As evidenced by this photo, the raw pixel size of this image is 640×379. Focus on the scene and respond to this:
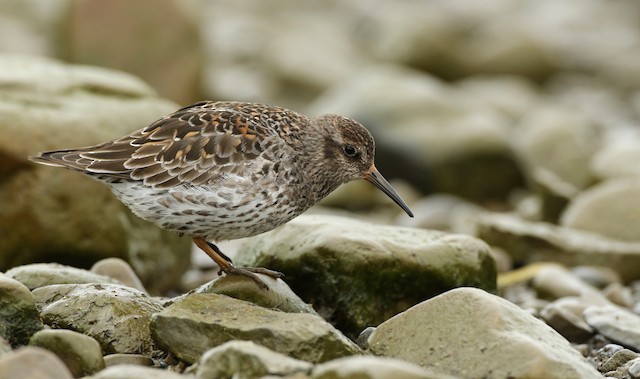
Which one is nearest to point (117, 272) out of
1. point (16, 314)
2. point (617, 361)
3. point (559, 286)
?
point (16, 314)

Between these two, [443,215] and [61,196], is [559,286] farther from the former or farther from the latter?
[61,196]

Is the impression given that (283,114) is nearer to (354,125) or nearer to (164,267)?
(354,125)

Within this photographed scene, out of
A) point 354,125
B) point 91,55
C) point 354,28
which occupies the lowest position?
point 354,28

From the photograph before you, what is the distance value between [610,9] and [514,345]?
24182 mm

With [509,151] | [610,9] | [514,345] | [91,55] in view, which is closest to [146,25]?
[91,55]

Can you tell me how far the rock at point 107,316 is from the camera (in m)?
5.63

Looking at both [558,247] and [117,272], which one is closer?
[117,272]

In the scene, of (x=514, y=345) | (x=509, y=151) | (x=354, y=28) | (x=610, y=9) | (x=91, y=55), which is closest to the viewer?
(x=514, y=345)

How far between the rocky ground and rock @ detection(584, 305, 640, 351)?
0.05ft

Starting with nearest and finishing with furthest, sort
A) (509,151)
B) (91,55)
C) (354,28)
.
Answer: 1. (509,151)
2. (91,55)
3. (354,28)

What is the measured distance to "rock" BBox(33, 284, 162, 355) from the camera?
18.5 feet

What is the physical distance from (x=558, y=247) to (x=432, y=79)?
385 inches

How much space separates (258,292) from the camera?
20.1 feet

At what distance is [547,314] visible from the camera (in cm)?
709
